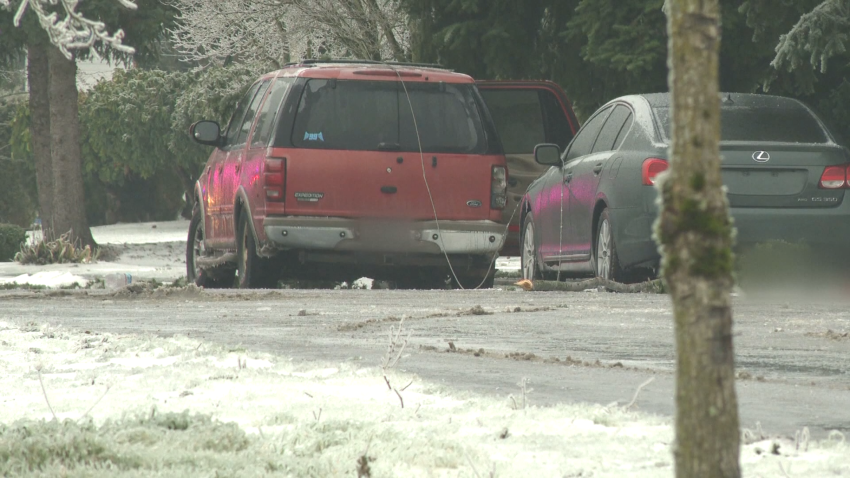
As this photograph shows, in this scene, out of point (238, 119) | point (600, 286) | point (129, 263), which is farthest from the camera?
point (129, 263)

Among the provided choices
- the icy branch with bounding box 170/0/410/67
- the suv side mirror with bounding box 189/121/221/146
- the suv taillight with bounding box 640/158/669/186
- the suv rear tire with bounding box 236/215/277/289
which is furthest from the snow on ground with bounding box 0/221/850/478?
the icy branch with bounding box 170/0/410/67

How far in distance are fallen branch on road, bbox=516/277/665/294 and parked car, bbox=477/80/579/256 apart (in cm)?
172

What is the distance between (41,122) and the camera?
102 feet

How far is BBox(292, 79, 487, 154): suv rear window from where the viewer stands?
11.2 metres

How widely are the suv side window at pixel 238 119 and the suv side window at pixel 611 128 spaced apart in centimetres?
328

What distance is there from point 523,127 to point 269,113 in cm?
308

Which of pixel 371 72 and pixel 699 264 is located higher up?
pixel 371 72

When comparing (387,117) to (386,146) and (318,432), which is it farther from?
(318,432)

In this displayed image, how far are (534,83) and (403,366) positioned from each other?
7747mm

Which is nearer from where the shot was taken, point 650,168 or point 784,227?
point 784,227

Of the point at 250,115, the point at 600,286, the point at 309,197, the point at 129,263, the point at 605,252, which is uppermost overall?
the point at 250,115

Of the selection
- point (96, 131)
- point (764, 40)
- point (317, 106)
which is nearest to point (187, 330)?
point (317, 106)

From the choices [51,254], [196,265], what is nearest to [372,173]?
[196,265]

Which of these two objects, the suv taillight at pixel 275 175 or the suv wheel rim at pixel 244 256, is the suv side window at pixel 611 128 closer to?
the suv taillight at pixel 275 175
